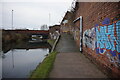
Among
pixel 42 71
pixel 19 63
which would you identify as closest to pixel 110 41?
Answer: pixel 42 71

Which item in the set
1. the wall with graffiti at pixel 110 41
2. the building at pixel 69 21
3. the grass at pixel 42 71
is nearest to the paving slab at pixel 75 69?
the grass at pixel 42 71

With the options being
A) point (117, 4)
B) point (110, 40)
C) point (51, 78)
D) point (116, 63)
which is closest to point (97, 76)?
point (116, 63)

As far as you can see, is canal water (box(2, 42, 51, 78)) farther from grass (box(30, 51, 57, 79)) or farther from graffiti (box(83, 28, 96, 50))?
graffiti (box(83, 28, 96, 50))

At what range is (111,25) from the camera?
4688mm

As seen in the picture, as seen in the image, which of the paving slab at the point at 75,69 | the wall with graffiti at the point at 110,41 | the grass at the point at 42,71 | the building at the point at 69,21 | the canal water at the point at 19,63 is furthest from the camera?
the building at the point at 69,21

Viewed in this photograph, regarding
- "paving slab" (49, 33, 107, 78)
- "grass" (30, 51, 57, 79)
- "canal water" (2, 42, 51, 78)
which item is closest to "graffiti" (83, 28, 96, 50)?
"paving slab" (49, 33, 107, 78)

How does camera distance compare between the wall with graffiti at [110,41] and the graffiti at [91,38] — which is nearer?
the wall with graffiti at [110,41]

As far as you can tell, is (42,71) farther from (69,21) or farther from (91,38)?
(69,21)

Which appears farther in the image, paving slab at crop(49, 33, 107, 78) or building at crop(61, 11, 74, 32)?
building at crop(61, 11, 74, 32)

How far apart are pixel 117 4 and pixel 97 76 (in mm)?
2858

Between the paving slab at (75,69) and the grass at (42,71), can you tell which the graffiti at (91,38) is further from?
the grass at (42,71)

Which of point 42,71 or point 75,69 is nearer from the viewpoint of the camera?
point 42,71

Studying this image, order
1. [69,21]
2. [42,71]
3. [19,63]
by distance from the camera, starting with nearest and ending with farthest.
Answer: [42,71], [19,63], [69,21]

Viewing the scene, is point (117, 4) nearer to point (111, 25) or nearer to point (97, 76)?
point (111, 25)
